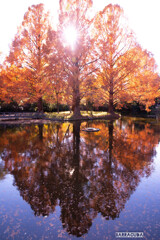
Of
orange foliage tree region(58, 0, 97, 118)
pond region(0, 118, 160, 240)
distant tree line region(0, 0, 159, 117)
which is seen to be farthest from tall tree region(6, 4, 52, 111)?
pond region(0, 118, 160, 240)

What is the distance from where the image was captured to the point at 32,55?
30781 millimetres

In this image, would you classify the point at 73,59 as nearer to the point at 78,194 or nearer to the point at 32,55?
the point at 32,55

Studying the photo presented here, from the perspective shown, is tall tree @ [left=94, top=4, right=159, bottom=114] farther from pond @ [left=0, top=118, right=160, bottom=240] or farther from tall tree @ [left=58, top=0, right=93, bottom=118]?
pond @ [left=0, top=118, right=160, bottom=240]

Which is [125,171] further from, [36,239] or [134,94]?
[134,94]

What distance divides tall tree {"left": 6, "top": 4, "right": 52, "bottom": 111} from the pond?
20658 millimetres

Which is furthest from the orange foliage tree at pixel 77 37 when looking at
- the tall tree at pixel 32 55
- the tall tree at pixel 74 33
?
the tall tree at pixel 32 55

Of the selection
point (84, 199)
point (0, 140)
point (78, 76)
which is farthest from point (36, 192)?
point (78, 76)

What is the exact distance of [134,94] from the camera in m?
32.0

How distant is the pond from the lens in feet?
15.3

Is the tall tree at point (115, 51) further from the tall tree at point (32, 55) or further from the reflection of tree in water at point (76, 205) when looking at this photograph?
the reflection of tree in water at point (76, 205)

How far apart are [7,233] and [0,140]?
446 inches

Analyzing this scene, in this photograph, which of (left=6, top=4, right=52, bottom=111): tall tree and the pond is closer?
the pond

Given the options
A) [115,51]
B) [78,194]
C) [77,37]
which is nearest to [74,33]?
[77,37]

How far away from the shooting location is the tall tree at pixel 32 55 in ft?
95.6
